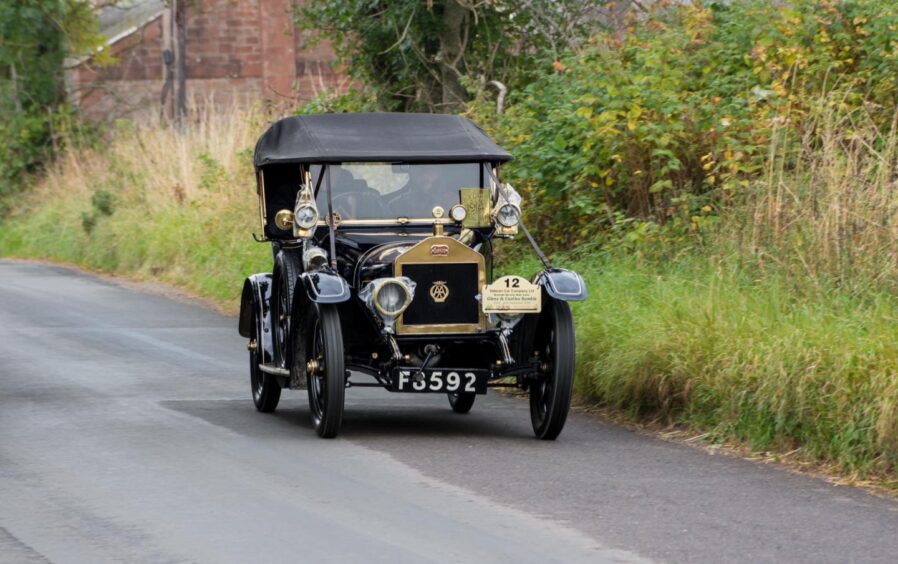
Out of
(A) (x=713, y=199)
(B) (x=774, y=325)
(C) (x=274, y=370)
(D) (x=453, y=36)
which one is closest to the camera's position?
(B) (x=774, y=325)

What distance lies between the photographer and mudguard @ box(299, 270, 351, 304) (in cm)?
920

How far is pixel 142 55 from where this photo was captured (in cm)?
4019

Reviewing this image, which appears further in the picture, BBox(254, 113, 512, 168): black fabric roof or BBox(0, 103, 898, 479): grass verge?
BBox(254, 113, 512, 168): black fabric roof

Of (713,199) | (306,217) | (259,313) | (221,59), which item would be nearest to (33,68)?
(221,59)

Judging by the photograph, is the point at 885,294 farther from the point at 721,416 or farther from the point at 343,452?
the point at 343,452

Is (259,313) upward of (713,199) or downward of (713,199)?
downward

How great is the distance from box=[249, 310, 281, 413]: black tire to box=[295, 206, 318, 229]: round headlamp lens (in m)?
1.17

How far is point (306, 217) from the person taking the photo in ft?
32.9

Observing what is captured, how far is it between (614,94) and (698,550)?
755cm

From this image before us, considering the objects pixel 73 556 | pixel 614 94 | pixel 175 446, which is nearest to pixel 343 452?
pixel 175 446

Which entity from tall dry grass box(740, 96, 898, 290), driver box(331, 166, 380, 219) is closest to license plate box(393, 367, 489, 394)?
driver box(331, 166, 380, 219)

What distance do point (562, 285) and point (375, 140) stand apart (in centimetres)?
192

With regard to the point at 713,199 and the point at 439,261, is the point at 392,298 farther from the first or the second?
the point at 713,199

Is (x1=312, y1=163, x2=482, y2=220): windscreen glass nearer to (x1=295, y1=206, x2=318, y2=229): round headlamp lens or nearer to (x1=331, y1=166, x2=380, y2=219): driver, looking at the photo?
(x1=331, y1=166, x2=380, y2=219): driver
